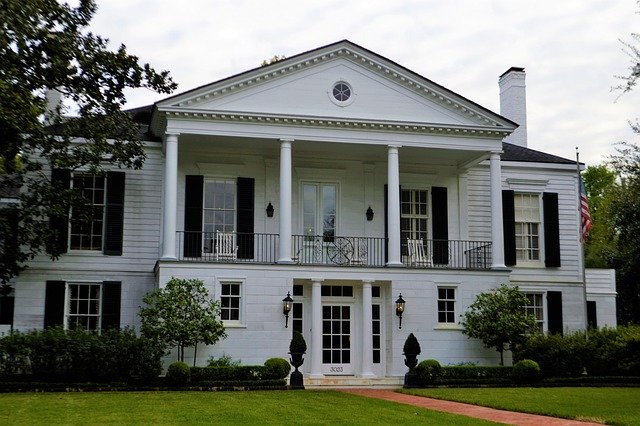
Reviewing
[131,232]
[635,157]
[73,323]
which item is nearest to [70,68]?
[131,232]

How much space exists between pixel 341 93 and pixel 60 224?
9191 mm

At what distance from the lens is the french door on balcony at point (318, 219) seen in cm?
2617

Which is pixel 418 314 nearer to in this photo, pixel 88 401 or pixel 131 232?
pixel 131 232

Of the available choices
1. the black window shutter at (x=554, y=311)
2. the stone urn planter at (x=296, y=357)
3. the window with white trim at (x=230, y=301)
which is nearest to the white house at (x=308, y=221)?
the window with white trim at (x=230, y=301)

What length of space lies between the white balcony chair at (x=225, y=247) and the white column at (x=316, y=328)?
2.69m

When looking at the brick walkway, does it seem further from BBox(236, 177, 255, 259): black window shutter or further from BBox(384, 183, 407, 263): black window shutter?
BBox(236, 177, 255, 259): black window shutter

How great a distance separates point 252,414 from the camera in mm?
14477

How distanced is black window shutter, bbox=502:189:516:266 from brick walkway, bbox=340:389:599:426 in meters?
8.99

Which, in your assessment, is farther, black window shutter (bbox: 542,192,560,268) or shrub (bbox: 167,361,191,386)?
black window shutter (bbox: 542,192,560,268)

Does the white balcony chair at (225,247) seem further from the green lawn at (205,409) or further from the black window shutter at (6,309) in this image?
the black window shutter at (6,309)

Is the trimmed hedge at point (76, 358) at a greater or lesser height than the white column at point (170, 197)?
lesser

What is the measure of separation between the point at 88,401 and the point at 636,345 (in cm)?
1442

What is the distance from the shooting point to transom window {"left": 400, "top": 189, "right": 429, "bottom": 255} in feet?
89.5

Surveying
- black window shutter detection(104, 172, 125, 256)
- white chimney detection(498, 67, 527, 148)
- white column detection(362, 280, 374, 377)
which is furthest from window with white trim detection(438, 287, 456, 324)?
black window shutter detection(104, 172, 125, 256)
